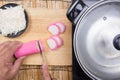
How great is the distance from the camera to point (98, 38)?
964 mm

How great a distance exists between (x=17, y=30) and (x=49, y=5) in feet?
0.49

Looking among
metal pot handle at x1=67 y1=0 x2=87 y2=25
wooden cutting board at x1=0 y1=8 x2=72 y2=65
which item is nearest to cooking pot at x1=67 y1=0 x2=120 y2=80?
metal pot handle at x1=67 y1=0 x2=87 y2=25

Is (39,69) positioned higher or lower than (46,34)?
lower

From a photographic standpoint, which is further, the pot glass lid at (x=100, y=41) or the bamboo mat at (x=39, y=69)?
the bamboo mat at (x=39, y=69)

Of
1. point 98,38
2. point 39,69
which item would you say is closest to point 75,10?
point 98,38

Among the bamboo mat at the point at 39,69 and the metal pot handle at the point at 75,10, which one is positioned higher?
the metal pot handle at the point at 75,10

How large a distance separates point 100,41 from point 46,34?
21cm

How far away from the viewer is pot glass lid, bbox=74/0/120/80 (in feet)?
3.08

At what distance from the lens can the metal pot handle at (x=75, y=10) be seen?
937 millimetres

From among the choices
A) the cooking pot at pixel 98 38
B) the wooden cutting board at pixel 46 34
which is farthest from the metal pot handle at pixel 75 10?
the wooden cutting board at pixel 46 34

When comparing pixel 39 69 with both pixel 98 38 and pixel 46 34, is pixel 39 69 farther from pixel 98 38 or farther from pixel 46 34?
pixel 98 38

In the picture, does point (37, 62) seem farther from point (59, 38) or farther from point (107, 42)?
point (107, 42)

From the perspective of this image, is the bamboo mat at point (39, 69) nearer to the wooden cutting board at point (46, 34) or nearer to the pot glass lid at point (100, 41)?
the wooden cutting board at point (46, 34)

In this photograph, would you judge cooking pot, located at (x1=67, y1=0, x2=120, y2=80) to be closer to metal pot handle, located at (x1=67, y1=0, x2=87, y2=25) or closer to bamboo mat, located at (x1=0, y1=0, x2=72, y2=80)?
metal pot handle, located at (x1=67, y1=0, x2=87, y2=25)
